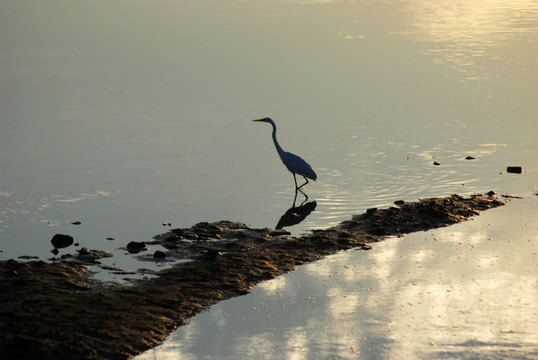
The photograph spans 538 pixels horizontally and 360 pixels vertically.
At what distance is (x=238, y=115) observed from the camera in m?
26.0

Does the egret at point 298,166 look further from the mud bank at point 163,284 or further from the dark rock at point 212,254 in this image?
the dark rock at point 212,254

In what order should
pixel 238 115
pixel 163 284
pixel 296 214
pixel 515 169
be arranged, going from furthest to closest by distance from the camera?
pixel 238 115
pixel 515 169
pixel 296 214
pixel 163 284

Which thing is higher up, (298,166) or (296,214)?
(298,166)

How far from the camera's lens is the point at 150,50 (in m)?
34.9

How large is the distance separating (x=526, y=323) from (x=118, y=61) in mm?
23674

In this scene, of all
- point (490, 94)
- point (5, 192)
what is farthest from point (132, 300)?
point (490, 94)

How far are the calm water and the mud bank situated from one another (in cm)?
84

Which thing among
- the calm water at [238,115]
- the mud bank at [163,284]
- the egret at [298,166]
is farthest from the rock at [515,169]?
the egret at [298,166]

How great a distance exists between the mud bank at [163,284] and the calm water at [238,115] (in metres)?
0.84

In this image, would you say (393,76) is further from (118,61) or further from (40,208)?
(40,208)

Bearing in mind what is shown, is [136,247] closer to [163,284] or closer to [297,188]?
[163,284]

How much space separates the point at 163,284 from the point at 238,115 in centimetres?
1289

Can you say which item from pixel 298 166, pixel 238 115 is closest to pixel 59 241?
pixel 298 166

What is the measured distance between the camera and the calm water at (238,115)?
18.4 m
